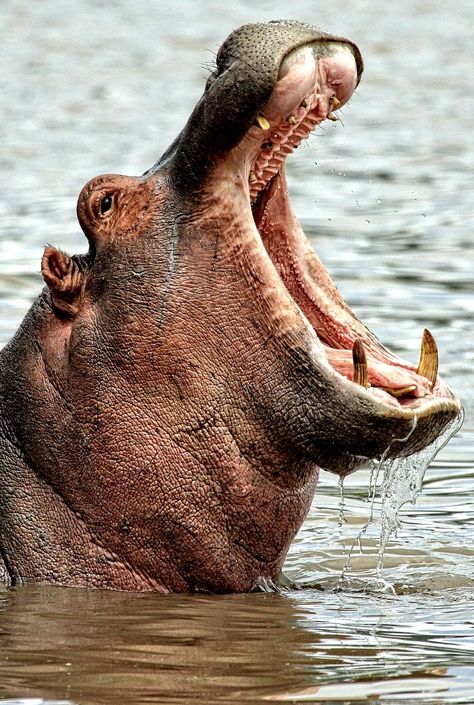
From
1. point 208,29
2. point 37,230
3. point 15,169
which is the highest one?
point 208,29

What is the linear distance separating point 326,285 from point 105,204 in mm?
924

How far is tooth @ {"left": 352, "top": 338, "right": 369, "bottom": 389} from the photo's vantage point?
19.1 ft

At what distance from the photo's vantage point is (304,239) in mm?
6539

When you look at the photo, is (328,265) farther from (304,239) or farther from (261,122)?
(261,122)

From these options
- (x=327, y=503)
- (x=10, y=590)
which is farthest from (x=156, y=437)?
(x=327, y=503)

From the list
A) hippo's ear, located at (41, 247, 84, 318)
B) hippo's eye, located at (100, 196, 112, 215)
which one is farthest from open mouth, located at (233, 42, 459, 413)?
hippo's ear, located at (41, 247, 84, 318)

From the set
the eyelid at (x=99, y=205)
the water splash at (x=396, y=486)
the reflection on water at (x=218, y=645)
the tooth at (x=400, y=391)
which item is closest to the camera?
the reflection on water at (x=218, y=645)

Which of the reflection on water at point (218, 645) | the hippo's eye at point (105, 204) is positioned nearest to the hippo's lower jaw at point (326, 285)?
the hippo's eye at point (105, 204)

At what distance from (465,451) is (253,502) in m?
3.58

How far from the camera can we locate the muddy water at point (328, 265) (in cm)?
518

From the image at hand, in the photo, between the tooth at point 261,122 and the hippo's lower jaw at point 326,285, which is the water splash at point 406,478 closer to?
the hippo's lower jaw at point 326,285

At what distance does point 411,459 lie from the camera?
6.47 metres

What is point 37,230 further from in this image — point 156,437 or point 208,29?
point 208,29

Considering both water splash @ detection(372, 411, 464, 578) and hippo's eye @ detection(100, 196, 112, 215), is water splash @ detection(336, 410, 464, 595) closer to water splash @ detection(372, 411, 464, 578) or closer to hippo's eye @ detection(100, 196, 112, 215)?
water splash @ detection(372, 411, 464, 578)
